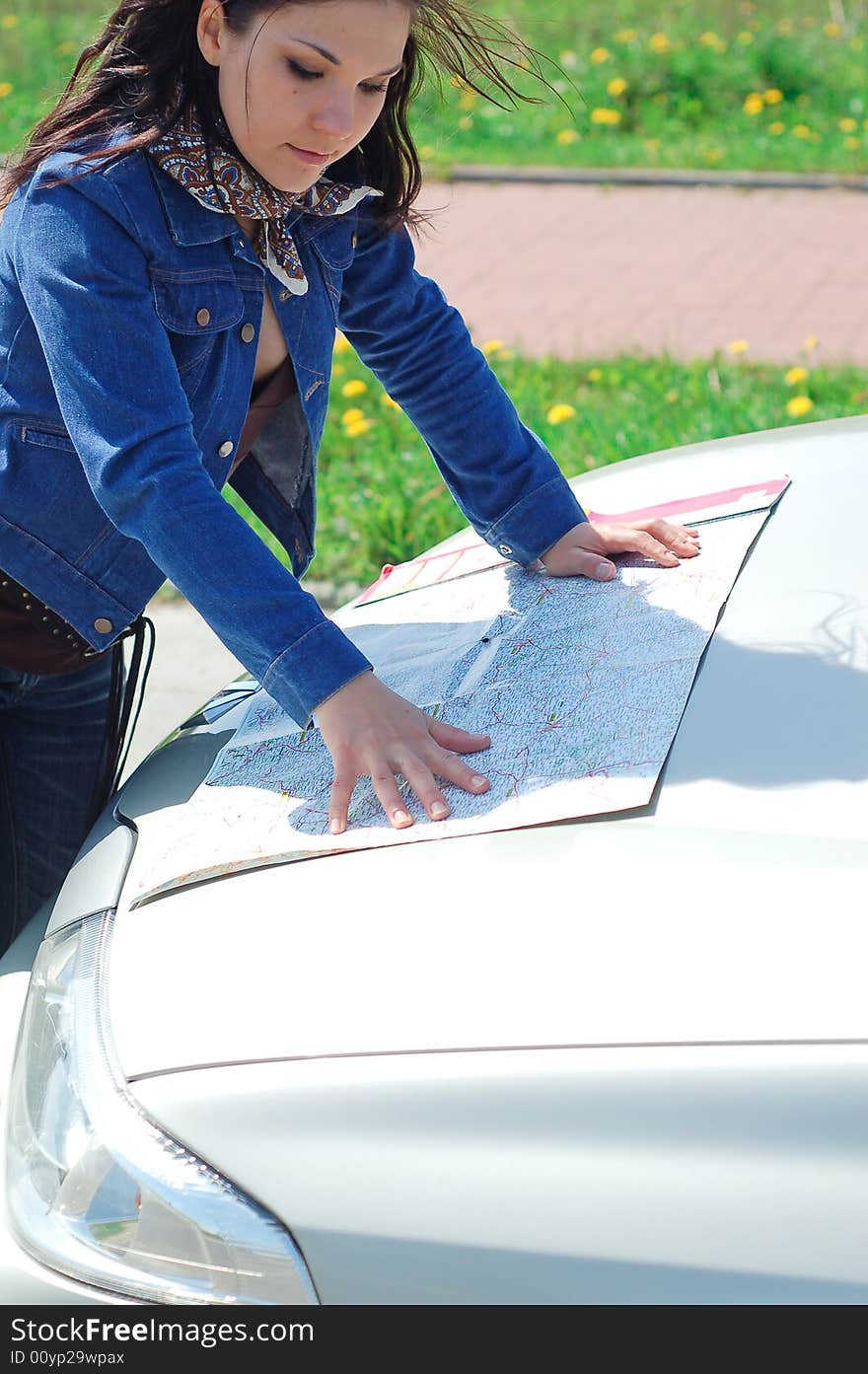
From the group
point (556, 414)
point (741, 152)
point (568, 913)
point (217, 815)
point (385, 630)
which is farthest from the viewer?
point (741, 152)

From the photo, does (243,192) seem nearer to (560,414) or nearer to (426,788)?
(426,788)

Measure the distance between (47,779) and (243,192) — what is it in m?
0.78

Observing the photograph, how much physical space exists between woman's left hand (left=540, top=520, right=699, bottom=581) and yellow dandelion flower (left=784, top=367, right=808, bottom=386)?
8.57 feet

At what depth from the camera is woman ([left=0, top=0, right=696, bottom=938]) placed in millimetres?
1511

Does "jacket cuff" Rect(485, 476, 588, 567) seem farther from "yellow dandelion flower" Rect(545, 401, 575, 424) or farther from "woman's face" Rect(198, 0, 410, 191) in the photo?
"yellow dandelion flower" Rect(545, 401, 575, 424)

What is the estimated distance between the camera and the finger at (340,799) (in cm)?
142

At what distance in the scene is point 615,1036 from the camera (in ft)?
3.67

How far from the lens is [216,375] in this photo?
67.7 inches

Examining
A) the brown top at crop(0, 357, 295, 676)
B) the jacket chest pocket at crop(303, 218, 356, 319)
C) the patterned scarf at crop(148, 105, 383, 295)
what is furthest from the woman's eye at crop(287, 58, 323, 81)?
the brown top at crop(0, 357, 295, 676)

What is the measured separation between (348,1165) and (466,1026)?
137 mm

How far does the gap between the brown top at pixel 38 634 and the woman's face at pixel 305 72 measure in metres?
0.34

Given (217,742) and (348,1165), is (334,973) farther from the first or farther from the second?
(217,742)
